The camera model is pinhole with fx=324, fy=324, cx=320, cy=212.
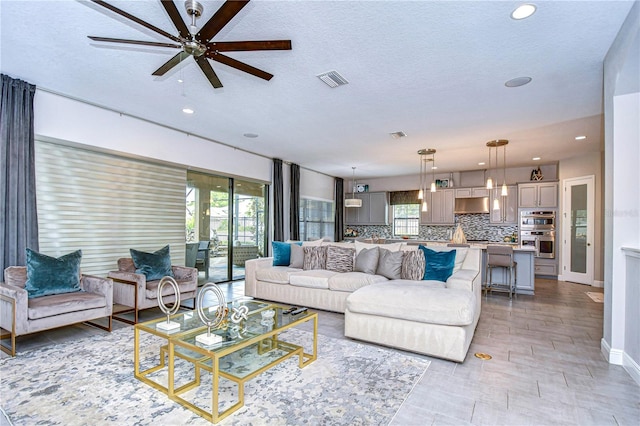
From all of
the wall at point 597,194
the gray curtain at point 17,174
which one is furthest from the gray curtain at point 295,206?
the wall at point 597,194

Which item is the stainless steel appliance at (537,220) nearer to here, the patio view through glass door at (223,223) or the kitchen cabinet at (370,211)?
the kitchen cabinet at (370,211)

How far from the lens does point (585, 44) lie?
270 cm

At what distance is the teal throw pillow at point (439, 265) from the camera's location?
3.99m

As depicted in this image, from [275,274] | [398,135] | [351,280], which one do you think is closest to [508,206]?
[398,135]

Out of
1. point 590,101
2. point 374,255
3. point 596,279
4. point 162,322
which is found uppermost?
point 590,101

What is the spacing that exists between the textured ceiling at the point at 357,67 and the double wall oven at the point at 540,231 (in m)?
2.55

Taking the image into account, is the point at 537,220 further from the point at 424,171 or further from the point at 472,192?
the point at 424,171

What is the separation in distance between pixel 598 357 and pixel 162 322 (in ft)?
12.5

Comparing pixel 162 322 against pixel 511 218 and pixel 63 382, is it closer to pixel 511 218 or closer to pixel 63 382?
pixel 63 382

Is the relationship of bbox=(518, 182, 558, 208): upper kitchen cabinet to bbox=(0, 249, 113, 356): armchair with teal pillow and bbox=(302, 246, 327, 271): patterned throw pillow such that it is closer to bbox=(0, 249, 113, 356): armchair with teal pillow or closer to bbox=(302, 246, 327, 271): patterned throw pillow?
bbox=(302, 246, 327, 271): patterned throw pillow

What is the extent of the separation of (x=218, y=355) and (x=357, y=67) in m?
2.74

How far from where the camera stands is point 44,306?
306cm

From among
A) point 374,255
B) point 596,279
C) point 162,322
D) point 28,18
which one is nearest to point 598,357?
point 374,255

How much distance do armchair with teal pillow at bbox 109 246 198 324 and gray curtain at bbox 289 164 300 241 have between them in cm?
352
